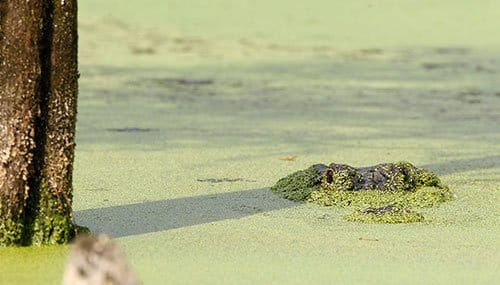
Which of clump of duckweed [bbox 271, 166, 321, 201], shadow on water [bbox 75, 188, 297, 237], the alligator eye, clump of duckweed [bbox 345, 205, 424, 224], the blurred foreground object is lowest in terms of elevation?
shadow on water [bbox 75, 188, 297, 237]

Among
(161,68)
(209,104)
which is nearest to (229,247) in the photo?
(209,104)

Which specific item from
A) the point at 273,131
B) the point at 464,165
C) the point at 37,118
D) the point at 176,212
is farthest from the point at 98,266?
the point at 273,131

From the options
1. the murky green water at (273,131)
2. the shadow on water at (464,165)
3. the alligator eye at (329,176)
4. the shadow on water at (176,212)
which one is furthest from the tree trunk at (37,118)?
the shadow on water at (464,165)

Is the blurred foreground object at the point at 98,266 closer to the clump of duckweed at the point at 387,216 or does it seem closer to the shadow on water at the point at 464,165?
the clump of duckweed at the point at 387,216

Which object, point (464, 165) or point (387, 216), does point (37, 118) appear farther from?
point (464, 165)

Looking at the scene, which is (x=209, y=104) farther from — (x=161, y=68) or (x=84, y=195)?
(x=84, y=195)

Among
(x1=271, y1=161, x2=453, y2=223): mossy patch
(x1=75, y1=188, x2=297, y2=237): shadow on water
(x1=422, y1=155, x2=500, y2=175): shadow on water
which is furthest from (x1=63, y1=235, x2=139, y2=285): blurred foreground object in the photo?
(x1=422, y1=155, x2=500, y2=175): shadow on water

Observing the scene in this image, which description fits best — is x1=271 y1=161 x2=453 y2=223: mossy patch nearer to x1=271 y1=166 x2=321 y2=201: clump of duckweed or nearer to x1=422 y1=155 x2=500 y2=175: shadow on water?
x1=271 y1=166 x2=321 y2=201: clump of duckweed
